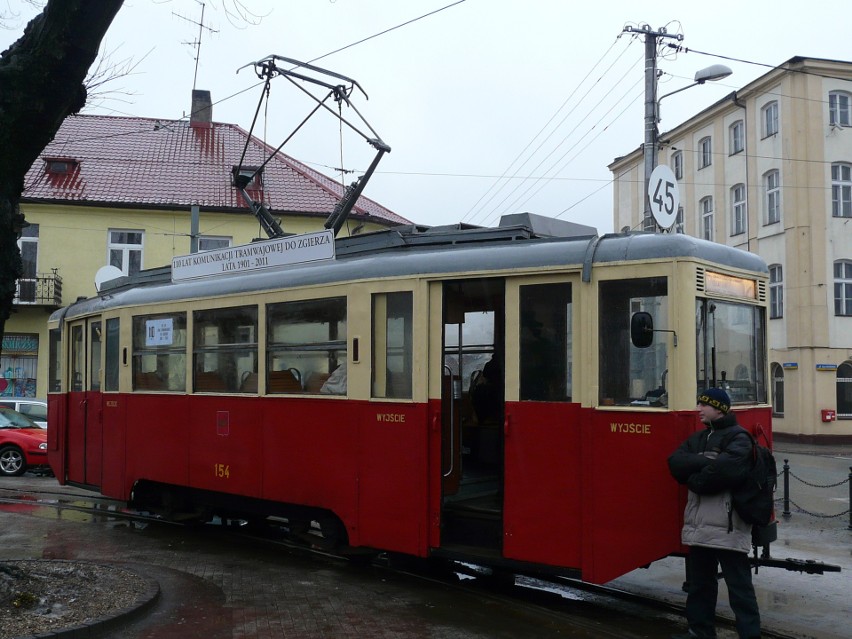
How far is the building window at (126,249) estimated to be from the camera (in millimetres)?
29750

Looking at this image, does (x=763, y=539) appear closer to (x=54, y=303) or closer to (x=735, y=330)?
(x=735, y=330)

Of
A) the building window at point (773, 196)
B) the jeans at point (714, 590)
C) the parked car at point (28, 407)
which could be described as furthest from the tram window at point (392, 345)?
the building window at point (773, 196)

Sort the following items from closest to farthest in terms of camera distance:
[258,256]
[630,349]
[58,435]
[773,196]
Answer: [630,349], [258,256], [58,435], [773,196]

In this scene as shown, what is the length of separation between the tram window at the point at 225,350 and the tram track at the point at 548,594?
1.97m

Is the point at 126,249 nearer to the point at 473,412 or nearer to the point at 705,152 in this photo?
the point at 705,152

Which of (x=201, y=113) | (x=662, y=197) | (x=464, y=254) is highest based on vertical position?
A: (x=201, y=113)

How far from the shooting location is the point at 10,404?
2019 centimetres

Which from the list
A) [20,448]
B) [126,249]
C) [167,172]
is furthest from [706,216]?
[20,448]

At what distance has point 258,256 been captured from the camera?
9641 mm

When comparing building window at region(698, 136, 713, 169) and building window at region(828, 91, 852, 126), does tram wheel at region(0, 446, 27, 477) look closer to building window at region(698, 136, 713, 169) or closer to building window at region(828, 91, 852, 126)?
building window at region(828, 91, 852, 126)

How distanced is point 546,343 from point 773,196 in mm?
28016

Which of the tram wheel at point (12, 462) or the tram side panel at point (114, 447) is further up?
the tram side panel at point (114, 447)

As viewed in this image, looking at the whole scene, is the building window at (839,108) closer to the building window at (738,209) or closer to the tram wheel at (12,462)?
the building window at (738,209)

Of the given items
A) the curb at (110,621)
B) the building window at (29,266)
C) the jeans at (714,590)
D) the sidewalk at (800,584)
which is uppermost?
the building window at (29,266)
